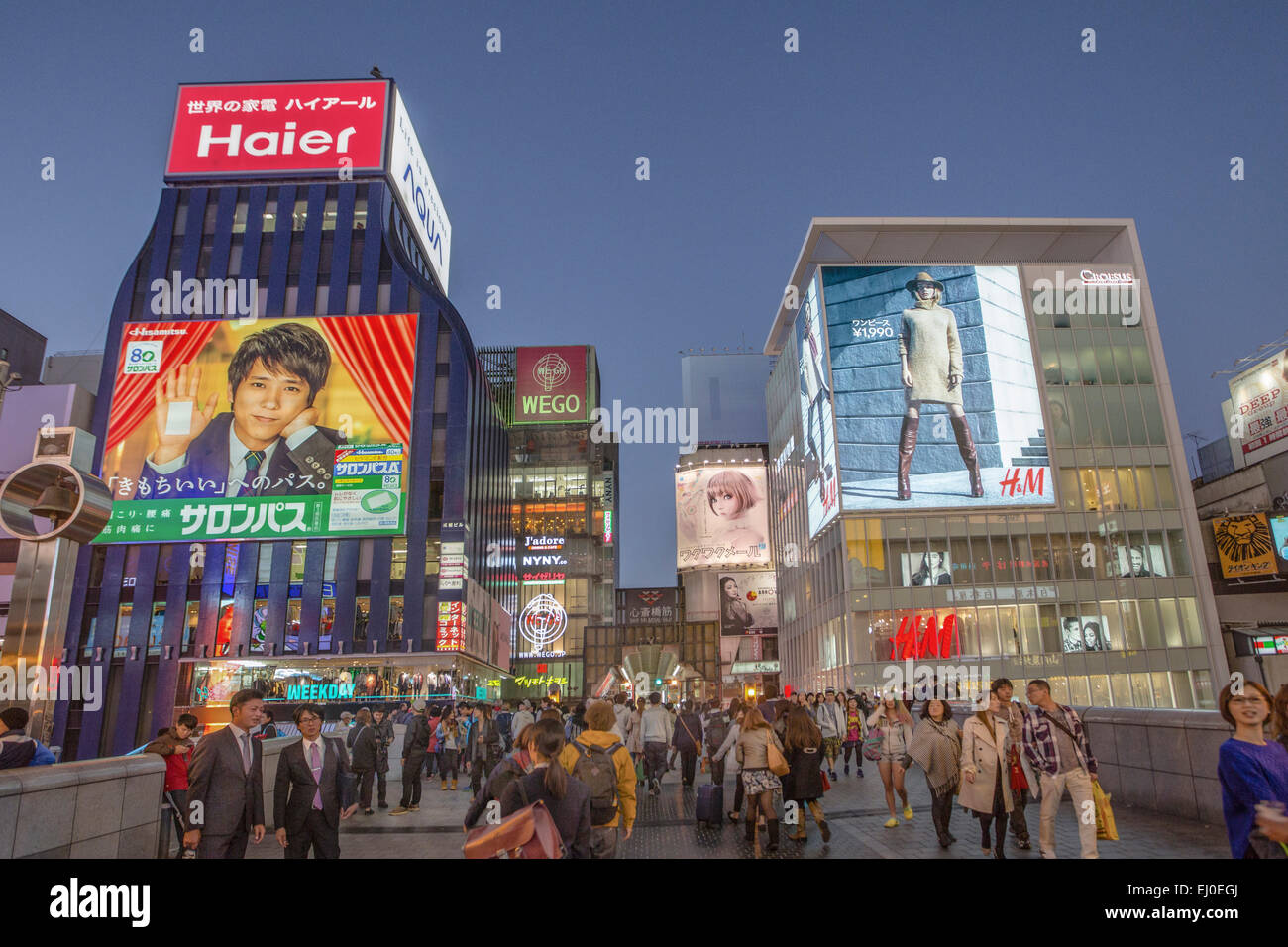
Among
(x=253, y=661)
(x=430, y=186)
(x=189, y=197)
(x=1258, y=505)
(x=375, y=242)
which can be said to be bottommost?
(x=253, y=661)

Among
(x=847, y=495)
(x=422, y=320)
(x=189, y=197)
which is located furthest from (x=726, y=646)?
(x=189, y=197)

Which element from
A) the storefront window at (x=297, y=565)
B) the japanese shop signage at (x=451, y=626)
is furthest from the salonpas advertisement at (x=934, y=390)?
the storefront window at (x=297, y=565)

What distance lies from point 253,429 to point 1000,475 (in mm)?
48661

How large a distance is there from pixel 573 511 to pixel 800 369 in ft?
174

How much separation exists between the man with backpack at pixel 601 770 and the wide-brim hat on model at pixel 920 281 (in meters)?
48.3

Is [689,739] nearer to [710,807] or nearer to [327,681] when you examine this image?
[710,807]

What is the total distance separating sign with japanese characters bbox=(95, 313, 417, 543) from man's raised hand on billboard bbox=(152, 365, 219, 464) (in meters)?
0.08

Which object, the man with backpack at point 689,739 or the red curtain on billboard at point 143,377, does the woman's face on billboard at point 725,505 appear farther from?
the man with backpack at point 689,739

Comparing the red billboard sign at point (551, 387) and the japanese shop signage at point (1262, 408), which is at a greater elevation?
the red billboard sign at point (551, 387)

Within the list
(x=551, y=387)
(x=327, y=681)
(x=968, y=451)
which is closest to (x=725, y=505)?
(x=551, y=387)

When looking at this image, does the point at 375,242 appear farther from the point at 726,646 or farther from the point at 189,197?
the point at 726,646

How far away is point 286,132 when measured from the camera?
6088 cm

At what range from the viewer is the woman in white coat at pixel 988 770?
8562 mm

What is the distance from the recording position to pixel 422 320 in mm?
57281
